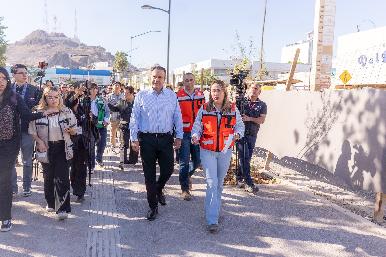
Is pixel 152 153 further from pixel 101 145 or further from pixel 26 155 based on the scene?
pixel 101 145

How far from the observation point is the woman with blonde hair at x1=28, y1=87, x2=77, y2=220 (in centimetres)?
535

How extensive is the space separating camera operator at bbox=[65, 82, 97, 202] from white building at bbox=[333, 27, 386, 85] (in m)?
20.8

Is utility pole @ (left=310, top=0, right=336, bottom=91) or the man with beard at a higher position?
utility pole @ (left=310, top=0, right=336, bottom=91)

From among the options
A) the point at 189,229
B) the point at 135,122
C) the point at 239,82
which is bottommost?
the point at 189,229

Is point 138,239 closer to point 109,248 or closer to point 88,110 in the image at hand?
point 109,248

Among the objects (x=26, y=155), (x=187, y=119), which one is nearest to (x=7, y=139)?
(x=26, y=155)

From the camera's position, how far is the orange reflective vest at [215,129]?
5.17 meters

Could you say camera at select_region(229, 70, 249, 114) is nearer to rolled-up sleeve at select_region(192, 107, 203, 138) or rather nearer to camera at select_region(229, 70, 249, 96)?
camera at select_region(229, 70, 249, 96)

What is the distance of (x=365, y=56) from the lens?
27906 mm

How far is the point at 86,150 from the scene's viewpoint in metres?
6.56

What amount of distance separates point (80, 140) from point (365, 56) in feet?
84.9

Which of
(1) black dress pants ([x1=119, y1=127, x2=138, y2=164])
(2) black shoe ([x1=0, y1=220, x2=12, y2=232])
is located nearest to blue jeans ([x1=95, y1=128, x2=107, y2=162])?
(1) black dress pants ([x1=119, y1=127, x2=138, y2=164])

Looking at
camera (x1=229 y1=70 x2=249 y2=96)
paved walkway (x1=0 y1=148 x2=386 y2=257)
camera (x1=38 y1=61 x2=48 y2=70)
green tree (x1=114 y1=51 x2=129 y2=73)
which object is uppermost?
green tree (x1=114 y1=51 x2=129 y2=73)

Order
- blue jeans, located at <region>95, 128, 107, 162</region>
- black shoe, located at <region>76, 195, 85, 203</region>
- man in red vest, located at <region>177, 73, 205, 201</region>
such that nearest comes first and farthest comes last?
black shoe, located at <region>76, 195, 85, 203</region>
man in red vest, located at <region>177, 73, 205, 201</region>
blue jeans, located at <region>95, 128, 107, 162</region>
